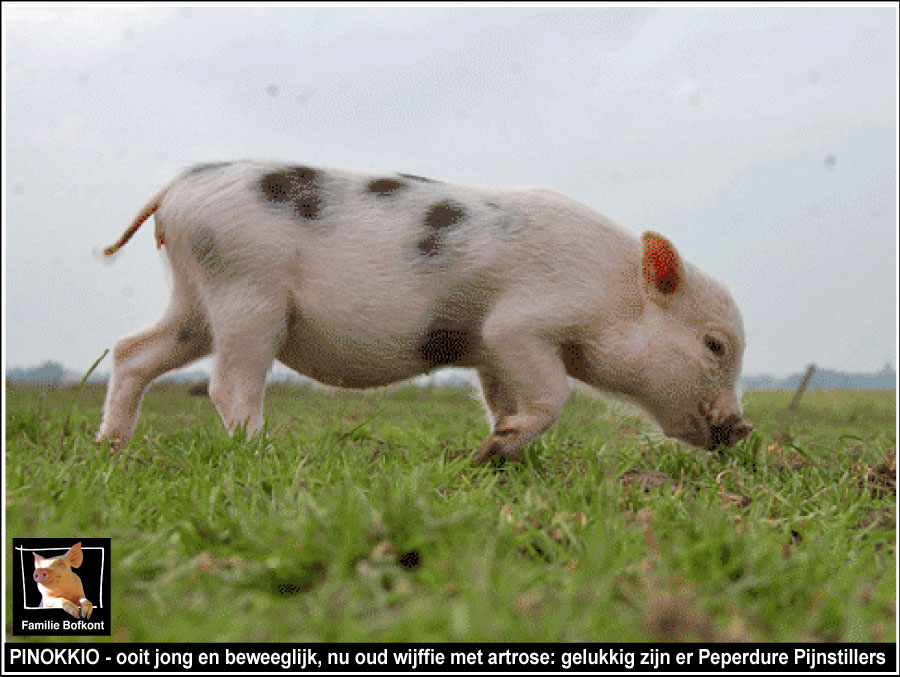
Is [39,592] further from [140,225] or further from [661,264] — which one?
[661,264]

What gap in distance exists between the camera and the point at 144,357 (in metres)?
4.21

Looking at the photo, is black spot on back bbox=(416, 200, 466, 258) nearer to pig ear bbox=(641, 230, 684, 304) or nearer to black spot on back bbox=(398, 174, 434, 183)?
black spot on back bbox=(398, 174, 434, 183)

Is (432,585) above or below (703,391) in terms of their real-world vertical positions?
above

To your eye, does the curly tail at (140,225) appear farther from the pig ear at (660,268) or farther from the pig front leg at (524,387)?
the pig ear at (660,268)

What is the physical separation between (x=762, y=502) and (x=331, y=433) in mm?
2275

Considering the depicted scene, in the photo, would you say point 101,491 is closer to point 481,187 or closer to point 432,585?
point 432,585

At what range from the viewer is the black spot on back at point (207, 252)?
376 cm

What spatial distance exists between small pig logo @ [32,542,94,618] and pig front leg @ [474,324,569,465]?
2.15m

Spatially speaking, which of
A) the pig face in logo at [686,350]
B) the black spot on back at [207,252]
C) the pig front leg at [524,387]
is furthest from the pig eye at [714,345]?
the black spot on back at [207,252]

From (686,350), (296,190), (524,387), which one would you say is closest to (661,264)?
(686,350)

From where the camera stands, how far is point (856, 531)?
9.48ft

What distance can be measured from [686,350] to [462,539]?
2.22 meters
